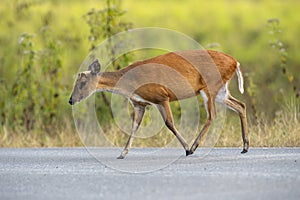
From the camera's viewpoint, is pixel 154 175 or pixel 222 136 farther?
pixel 222 136

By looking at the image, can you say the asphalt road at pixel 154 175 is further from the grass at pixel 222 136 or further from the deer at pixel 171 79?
the grass at pixel 222 136

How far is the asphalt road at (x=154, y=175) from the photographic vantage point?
8.44 m

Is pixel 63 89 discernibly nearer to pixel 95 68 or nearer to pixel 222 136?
pixel 222 136

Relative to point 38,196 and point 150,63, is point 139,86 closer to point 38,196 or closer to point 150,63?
point 150,63

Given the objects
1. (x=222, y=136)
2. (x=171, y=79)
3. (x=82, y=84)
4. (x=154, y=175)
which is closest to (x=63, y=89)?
(x=222, y=136)

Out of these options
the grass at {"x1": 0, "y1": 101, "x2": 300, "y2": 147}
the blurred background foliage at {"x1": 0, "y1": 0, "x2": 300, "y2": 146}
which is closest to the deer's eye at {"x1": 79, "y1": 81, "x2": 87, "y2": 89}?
the grass at {"x1": 0, "y1": 101, "x2": 300, "y2": 147}

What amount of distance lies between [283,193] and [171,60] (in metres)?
4.59

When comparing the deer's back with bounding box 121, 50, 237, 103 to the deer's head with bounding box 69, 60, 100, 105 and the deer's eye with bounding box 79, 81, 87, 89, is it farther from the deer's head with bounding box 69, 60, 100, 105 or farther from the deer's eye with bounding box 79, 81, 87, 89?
the deer's eye with bounding box 79, 81, 87, 89

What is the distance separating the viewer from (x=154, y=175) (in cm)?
980

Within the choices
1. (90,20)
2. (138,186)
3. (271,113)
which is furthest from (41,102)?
(138,186)

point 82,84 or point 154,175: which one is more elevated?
point 82,84

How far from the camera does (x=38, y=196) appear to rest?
28.0ft

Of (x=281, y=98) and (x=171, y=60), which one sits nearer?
(x=171, y=60)

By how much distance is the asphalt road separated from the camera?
27.7 ft
